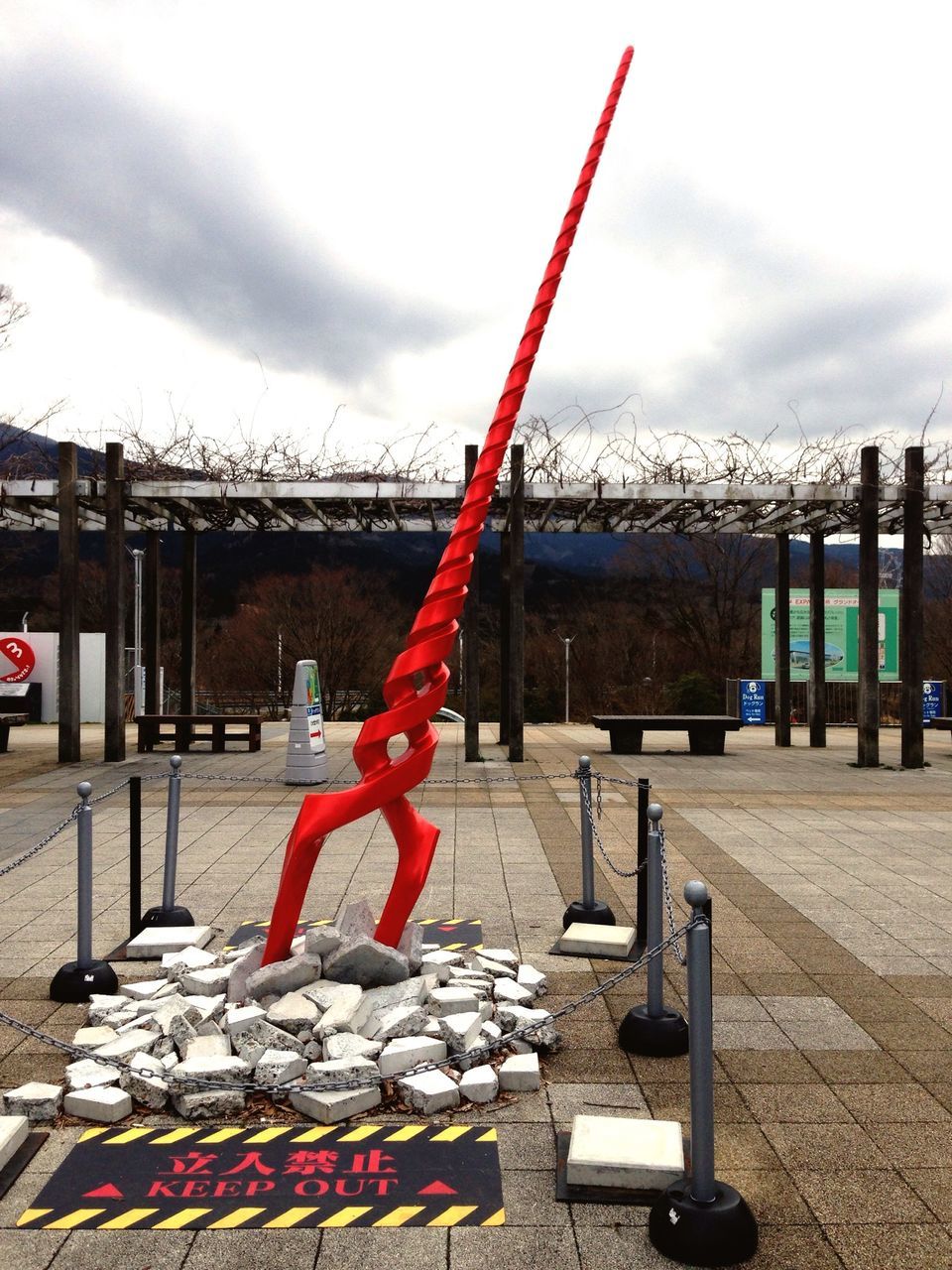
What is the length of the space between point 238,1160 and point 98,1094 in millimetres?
694

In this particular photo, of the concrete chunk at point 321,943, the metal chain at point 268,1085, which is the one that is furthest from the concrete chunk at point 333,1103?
the concrete chunk at point 321,943

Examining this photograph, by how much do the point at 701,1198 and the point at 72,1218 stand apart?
1845mm

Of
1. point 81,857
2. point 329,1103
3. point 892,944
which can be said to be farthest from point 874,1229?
point 81,857

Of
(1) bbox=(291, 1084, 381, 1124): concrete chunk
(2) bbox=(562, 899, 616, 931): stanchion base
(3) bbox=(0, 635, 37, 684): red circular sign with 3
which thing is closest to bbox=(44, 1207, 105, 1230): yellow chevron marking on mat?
(1) bbox=(291, 1084, 381, 1124): concrete chunk

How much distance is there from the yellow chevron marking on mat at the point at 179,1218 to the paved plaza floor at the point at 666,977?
4cm

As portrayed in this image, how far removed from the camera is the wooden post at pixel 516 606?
14.4 m

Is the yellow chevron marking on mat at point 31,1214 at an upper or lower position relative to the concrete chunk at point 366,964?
lower

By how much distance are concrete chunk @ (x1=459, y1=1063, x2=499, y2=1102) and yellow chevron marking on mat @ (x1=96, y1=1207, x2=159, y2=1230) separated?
46.7 inches

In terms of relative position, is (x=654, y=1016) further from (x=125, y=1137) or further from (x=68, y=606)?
(x=68, y=606)

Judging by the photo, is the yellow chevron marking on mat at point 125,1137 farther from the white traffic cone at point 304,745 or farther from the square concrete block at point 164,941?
the white traffic cone at point 304,745

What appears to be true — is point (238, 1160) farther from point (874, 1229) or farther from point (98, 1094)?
point (874, 1229)

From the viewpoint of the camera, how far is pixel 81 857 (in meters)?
5.09

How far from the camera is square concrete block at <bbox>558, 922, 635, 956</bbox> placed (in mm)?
5680

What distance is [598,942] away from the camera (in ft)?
18.7
